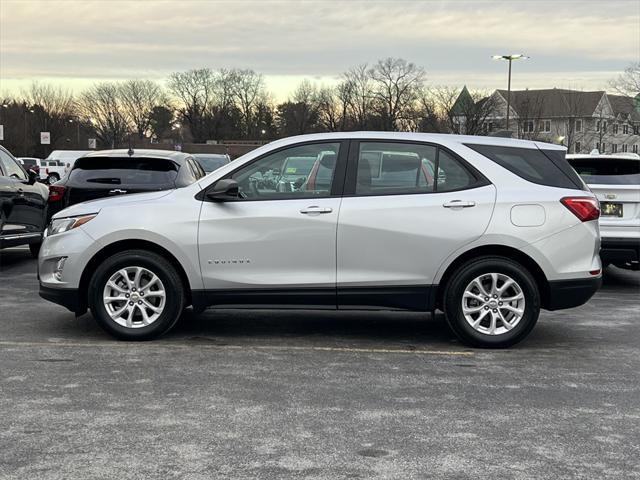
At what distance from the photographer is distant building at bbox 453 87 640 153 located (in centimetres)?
5700

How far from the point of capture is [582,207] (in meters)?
6.27

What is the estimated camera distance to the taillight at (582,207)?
6250 millimetres

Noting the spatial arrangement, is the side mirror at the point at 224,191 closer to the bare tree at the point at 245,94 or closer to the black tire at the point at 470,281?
the black tire at the point at 470,281

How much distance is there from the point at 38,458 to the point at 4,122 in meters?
87.3

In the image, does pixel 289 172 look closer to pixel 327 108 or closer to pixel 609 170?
pixel 609 170

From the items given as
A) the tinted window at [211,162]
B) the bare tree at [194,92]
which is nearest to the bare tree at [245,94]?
the bare tree at [194,92]

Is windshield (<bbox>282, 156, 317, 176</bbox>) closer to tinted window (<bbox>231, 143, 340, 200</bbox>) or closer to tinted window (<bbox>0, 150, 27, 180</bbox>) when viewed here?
tinted window (<bbox>231, 143, 340, 200</bbox>)

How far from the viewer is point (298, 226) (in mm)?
6211

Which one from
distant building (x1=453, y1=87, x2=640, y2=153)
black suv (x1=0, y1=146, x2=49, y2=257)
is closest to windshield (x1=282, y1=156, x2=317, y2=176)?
black suv (x1=0, y1=146, x2=49, y2=257)

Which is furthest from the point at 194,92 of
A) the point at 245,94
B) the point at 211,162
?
the point at 211,162

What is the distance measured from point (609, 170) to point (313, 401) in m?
6.38

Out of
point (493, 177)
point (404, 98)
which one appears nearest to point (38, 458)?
point (493, 177)

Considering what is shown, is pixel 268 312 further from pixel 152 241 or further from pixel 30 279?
pixel 30 279

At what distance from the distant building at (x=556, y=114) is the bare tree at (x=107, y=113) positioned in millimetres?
52620
